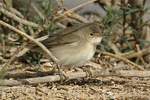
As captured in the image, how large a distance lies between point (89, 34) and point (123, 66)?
4.02ft

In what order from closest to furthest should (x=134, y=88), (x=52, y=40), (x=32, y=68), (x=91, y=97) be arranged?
1. (x=91, y=97)
2. (x=134, y=88)
3. (x=52, y=40)
4. (x=32, y=68)

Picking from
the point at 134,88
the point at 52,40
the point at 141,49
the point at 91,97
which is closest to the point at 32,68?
the point at 52,40

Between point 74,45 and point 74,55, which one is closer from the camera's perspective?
point 74,55

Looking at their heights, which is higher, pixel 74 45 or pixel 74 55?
pixel 74 45

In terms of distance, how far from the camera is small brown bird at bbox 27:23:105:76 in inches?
148

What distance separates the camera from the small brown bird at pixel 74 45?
3.76 m

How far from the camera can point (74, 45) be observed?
12.8ft

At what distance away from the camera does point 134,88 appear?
3.74 meters

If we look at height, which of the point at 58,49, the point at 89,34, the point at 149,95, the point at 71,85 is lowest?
the point at 149,95

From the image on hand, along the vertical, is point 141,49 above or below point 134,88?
above

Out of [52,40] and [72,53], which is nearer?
[72,53]

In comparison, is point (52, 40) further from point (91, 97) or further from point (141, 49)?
point (141, 49)

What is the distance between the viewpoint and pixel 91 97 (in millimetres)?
3277

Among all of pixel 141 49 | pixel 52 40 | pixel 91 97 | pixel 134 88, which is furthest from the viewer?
pixel 141 49
